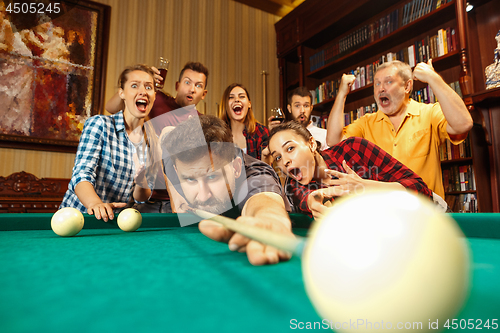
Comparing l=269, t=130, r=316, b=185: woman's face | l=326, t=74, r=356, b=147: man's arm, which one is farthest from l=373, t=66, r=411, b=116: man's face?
l=269, t=130, r=316, b=185: woman's face

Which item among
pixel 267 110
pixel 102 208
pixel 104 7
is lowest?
pixel 102 208

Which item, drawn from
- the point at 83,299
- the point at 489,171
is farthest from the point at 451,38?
the point at 83,299

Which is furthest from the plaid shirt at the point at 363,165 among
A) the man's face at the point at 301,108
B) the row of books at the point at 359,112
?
the row of books at the point at 359,112

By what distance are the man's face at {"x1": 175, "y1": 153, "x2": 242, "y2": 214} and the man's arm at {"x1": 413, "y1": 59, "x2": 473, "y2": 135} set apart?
→ 1.72 metres

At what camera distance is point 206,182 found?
56.1 inches

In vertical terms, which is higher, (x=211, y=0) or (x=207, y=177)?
(x=211, y=0)

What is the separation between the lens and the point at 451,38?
10.3 feet

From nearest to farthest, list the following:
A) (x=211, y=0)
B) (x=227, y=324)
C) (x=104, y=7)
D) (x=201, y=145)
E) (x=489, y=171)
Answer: (x=227, y=324)
(x=201, y=145)
(x=489, y=171)
(x=104, y=7)
(x=211, y=0)

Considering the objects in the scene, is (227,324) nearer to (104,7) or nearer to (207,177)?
(207,177)

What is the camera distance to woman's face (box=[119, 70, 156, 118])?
2305 millimetres

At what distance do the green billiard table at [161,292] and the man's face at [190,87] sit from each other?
Result: 233 cm

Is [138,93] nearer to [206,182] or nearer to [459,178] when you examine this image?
[206,182]

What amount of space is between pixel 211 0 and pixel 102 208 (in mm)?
4550

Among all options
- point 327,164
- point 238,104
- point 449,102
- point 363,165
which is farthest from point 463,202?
point 238,104
